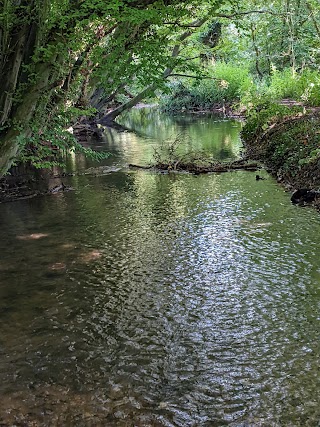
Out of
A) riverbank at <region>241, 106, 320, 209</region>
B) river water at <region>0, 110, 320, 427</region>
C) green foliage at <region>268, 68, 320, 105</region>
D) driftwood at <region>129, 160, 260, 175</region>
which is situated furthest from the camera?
green foliage at <region>268, 68, 320, 105</region>

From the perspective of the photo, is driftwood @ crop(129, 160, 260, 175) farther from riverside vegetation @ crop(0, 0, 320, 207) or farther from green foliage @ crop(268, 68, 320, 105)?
green foliage @ crop(268, 68, 320, 105)

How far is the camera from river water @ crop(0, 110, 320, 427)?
130 inches

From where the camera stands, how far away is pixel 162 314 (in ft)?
15.3

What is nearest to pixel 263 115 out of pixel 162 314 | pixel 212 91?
pixel 162 314

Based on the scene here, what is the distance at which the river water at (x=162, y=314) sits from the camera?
10.8 ft

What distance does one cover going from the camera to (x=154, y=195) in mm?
9688

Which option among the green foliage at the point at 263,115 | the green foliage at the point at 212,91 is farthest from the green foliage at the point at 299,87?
the green foliage at the point at 212,91

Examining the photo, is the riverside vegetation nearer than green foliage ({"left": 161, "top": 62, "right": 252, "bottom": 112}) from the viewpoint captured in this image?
Yes

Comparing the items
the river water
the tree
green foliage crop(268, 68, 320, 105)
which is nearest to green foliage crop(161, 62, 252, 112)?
green foliage crop(268, 68, 320, 105)

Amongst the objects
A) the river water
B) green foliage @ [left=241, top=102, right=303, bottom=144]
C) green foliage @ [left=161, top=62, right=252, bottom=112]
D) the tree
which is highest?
green foliage @ [left=161, top=62, right=252, bottom=112]

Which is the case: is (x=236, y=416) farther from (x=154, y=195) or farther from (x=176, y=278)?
(x=154, y=195)

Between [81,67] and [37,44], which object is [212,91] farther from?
[37,44]

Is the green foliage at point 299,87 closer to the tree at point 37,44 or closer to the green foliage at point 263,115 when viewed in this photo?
the green foliage at point 263,115

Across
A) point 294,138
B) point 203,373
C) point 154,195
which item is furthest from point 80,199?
point 203,373
